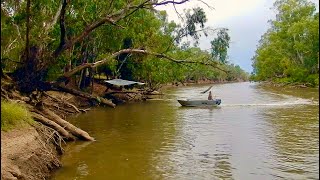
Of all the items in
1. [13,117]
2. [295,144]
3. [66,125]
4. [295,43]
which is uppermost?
[295,43]

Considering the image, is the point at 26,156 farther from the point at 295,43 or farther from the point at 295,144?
the point at 295,43

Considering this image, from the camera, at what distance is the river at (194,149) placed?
1256cm

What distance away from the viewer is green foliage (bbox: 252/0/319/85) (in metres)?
67.3

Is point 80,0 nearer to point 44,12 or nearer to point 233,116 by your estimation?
point 44,12

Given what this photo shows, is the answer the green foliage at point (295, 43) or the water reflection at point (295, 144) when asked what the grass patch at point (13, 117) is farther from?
the green foliage at point (295, 43)

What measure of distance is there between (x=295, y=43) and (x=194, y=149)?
199 ft

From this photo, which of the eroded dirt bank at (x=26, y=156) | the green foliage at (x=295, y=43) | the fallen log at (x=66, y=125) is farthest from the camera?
the green foliage at (x=295, y=43)

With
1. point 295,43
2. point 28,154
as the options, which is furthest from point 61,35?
point 295,43

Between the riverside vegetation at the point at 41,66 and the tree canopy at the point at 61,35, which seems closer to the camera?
the riverside vegetation at the point at 41,66

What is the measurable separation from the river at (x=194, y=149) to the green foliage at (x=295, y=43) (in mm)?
44195

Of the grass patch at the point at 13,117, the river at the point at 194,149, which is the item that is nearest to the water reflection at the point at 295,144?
the river at the point at 194,149

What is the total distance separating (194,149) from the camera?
1616 cm

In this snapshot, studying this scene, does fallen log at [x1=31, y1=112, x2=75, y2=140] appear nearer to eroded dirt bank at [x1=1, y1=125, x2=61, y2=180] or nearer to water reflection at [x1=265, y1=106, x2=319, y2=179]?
eroded dirt bank at [x1=1, y1=125, x2=61, y2=180]

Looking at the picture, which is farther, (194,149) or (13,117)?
(194,149)
